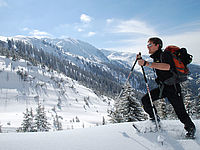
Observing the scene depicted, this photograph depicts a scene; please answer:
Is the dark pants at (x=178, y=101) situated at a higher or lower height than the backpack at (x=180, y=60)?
lower

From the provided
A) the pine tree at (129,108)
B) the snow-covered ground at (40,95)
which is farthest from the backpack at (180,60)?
the snow-covered ground at (40,95)

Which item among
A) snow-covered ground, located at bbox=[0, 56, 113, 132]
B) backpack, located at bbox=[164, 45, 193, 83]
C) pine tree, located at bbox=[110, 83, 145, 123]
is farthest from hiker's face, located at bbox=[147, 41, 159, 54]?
snow-covered ground, located at bbox=[0, 56, 113, 132]

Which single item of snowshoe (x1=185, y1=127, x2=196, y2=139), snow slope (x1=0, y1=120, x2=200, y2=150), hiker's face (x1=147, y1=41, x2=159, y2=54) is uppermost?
hiker's face (x1=147, y1=41, x2=159, y2=54)

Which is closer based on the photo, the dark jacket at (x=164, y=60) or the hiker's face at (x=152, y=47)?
the dark jacket at (x=164, y=60)

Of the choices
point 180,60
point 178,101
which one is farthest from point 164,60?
point 178,101

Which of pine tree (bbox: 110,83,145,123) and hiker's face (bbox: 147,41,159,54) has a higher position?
hiker's face (bbox: 147,41,159,54)

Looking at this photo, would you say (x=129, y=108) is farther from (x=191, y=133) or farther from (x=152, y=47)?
(x=152, y=47)

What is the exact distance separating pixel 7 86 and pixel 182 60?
3040 inches

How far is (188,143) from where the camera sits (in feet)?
10.3

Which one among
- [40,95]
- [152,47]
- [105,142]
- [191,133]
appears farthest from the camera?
[40,95]

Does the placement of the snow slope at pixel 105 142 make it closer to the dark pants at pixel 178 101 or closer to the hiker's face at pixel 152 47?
the dark pants at pixel 178 101

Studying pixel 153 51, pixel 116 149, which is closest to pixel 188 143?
pixel 116 149

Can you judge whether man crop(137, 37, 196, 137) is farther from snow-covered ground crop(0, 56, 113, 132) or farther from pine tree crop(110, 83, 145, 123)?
snow-covered ground crop(0, 56, 113, 132)

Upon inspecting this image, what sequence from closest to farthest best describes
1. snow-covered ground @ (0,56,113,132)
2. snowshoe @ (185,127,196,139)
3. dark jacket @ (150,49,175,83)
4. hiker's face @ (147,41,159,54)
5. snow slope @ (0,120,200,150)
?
snow slope @ (0,120,200,150) < dark jacket @ (150,49,175,83) < snowshoe @ (185,127,196,139) < hiker's face @ (147,41,159,54) < snow-covered ground @ (0,56,113,132)
